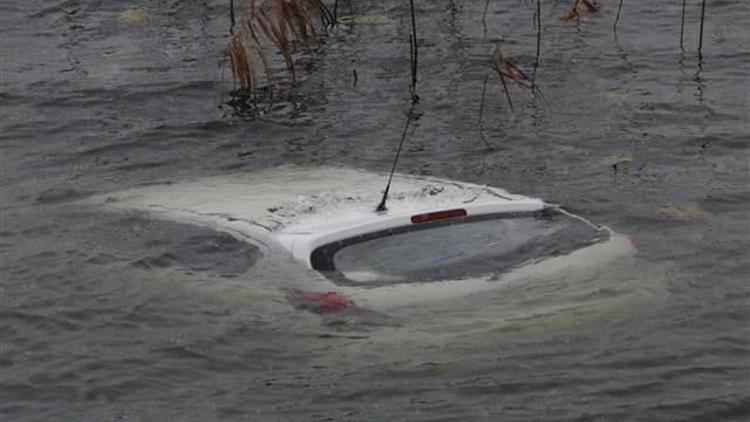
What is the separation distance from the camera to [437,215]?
684 centimetres

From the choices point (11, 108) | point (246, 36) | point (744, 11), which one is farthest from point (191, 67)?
point (744, 11)

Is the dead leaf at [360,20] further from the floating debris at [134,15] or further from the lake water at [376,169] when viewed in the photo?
the floating debris at [134,15]

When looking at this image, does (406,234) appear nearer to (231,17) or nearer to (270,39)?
(270,39)

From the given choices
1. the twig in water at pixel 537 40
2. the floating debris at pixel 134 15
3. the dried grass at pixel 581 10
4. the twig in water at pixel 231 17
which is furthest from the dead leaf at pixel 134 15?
the dried grass at pixel 581 10

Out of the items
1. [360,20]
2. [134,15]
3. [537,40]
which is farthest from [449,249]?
[134,15]

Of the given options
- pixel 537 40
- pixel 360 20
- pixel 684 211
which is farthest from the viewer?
pixel 360 20

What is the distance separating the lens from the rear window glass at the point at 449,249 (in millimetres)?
6492

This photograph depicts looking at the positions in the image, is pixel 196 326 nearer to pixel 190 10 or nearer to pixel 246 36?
pixel 246 36

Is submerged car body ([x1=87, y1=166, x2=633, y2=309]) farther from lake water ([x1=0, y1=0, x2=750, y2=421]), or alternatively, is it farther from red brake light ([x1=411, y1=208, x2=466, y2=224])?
lake water ([x1=0, y1=0, x2=750, y2=421])

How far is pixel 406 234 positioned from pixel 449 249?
23 cm

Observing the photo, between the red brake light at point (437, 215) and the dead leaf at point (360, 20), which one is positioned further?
Result: the dead leaf at point (360, 20)

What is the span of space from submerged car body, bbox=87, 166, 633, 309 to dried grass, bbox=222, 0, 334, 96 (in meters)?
2.17

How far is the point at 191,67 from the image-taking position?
37.0 ft

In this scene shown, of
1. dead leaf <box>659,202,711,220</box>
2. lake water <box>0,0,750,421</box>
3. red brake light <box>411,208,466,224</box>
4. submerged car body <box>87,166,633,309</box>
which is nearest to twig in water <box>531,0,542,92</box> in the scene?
lake water <box>0,0,750,421</box>
